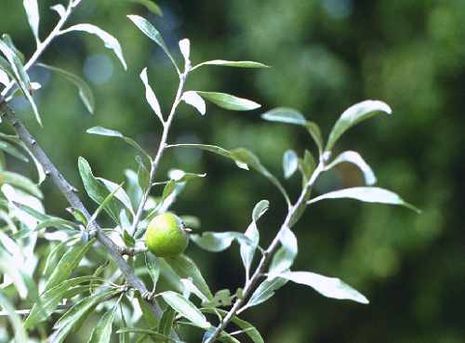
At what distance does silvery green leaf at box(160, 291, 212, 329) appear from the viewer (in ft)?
1.95

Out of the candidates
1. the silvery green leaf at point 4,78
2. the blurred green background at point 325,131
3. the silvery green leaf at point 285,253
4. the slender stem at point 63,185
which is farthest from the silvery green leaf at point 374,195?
the blurred green background at point 325,131

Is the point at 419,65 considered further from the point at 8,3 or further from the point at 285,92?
the point at 8,3

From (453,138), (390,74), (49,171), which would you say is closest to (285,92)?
(390,74)

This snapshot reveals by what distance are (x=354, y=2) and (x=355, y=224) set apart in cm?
79

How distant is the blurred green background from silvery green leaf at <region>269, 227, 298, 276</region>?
6.67 feet

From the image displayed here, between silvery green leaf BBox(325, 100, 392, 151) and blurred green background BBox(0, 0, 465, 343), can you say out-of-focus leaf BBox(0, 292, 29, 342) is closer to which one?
silvery green leaf BBox(325, 100, 392, 151)

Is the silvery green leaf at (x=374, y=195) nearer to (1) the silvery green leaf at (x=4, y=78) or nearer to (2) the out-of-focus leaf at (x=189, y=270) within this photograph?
(2) the out-of-focus leaf at (x=189, y=270)

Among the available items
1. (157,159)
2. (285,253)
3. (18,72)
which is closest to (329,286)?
(285,253)

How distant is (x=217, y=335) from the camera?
0.61 m

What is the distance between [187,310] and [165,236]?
0.05 m

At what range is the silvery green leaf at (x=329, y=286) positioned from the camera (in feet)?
1.86

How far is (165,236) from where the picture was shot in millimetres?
622

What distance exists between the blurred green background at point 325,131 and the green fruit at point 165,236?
2003 millimetres

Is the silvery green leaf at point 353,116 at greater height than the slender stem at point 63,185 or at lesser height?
greater
